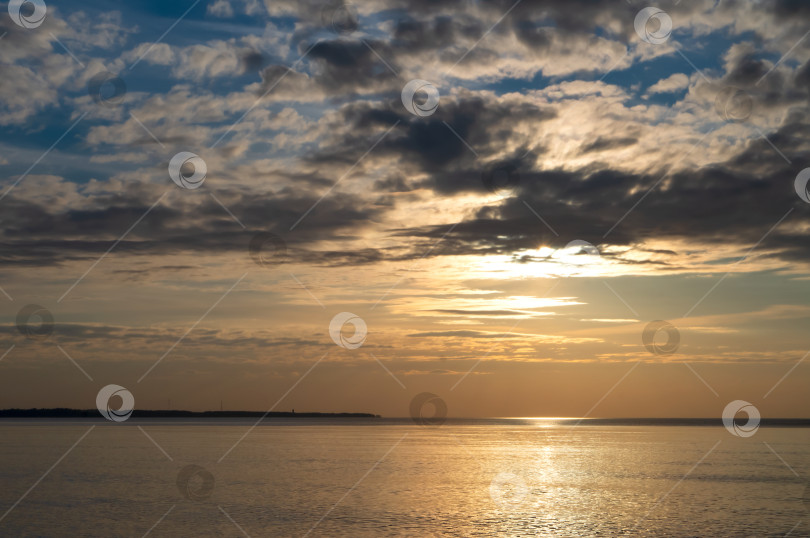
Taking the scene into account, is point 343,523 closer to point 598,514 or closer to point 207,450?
point 598,514

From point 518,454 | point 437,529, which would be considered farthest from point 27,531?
point 518,454

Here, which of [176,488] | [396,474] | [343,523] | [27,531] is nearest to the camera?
[27,531]

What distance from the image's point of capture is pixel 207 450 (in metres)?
96.9

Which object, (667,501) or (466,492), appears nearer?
(667,501)

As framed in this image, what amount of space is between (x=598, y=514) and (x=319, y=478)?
26.2 m

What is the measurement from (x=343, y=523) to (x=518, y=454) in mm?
65375

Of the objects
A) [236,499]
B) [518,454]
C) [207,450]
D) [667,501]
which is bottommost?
[236,499]

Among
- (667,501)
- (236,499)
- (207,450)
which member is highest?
(207,450)

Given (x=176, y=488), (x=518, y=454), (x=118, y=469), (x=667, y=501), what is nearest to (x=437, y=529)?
(x=667, y=501)

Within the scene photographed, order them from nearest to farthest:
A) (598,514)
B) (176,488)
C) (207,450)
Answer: (598,514) < (176,488) < (207,450)

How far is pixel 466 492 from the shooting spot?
54.1 m

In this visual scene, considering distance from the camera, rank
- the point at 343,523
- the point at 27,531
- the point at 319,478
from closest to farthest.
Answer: the point at 27,531, the point at 343,523, the point at 319,478

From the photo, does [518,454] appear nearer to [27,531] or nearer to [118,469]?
[118,469]

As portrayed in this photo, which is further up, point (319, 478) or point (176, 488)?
point (319, 478)
